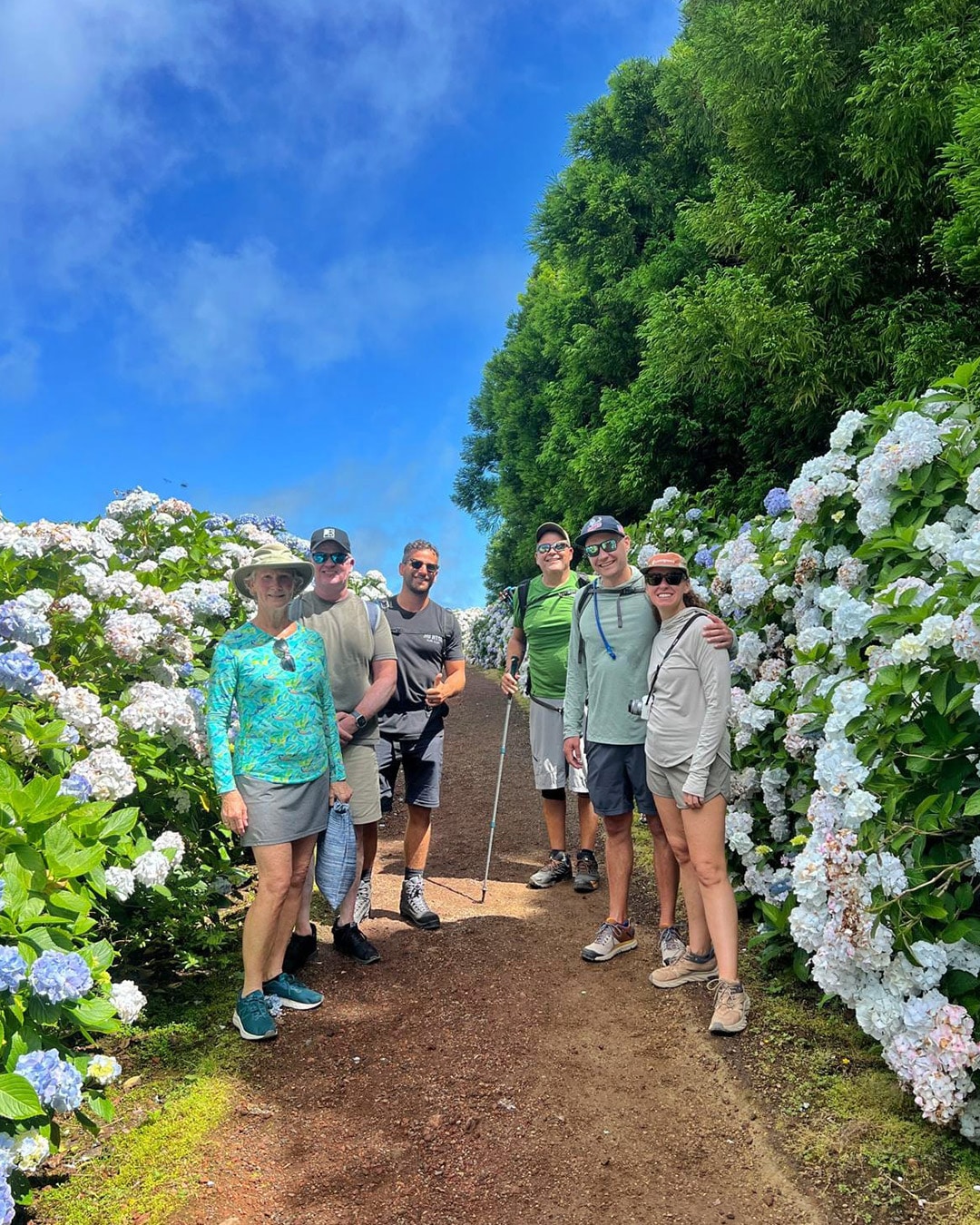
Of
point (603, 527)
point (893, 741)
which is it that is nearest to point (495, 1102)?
point (893, 741)

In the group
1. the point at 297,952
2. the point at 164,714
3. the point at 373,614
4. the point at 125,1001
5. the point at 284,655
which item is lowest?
the point at 297,952

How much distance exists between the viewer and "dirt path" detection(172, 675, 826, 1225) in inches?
112

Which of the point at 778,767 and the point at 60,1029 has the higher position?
the point at 778,767

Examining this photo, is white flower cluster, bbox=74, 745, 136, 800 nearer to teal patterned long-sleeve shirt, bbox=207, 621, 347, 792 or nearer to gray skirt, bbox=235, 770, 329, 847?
teal patterned long-sleeve shirt, bbox=207, 621, 347, 792

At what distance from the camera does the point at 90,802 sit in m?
3.31

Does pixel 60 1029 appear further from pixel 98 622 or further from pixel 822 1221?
pixel 822 1221

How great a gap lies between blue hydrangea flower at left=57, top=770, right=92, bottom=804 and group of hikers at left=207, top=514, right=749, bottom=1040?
20.9 inches

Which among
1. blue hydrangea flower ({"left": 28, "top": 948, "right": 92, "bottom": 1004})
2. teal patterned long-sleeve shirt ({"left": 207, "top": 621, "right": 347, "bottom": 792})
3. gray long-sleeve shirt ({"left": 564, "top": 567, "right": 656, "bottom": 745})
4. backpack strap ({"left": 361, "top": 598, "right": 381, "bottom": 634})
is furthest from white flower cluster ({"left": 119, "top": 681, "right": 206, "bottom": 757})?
gray long-sleeve shirt ({"left": 564, "top": 567, "right": 656, "bottom": 745})

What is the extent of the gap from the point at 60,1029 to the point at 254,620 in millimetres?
1650

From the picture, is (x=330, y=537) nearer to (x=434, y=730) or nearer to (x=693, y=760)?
(x=434, y=730)

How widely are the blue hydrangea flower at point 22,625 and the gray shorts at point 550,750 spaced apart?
10.6 feet

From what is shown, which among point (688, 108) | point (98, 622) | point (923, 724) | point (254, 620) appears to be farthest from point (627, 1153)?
point (688, 108)

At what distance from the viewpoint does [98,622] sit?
402 centimetres

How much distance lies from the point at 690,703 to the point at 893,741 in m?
1.01
